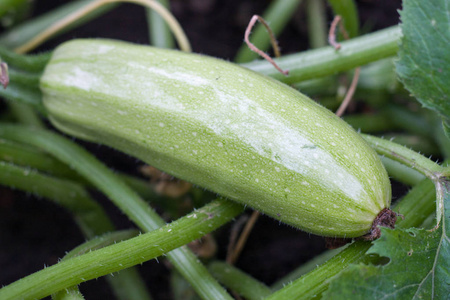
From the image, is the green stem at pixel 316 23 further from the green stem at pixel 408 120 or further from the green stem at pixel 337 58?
the green stem at pixel 337 58

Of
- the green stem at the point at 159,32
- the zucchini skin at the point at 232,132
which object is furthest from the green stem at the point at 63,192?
the green stem at the point at 159,32

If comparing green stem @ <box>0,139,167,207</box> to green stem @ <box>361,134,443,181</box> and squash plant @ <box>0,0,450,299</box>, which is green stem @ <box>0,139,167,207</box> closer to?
squash plant @ <box>0,0,450,299</box>

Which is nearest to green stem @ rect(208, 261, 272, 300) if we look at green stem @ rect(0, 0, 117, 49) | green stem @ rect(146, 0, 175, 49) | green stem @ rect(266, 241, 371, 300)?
green stem @ rect(266, 241, 371, 300)

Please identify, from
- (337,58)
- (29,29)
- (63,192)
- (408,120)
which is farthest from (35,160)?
(408,120)

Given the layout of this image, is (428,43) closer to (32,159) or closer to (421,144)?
(421,144)

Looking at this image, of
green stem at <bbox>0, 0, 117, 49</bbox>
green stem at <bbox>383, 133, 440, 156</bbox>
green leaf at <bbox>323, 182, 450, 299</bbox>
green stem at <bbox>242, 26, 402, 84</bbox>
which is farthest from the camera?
green stem at <bbox>0, 0, 117, 49</bbox>

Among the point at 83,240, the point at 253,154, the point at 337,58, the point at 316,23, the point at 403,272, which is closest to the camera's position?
the point at 403,272

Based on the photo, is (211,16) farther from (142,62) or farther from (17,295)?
(17,295)
